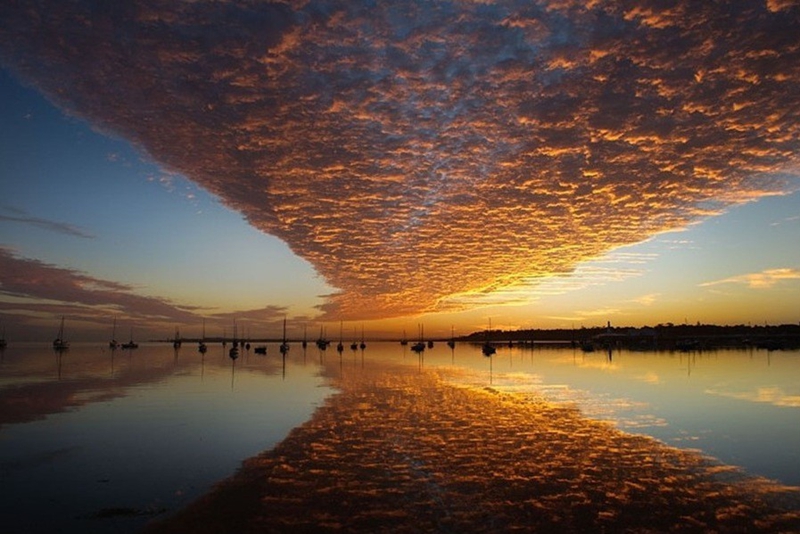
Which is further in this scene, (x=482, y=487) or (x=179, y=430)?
(x=179, y=430)

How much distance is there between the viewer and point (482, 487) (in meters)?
17.6

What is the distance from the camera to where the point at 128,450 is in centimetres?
2397

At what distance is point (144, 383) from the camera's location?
185 ft

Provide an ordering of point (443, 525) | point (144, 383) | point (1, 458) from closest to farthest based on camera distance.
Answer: point (443, 525) < point (1, 458) < point (144, 383)

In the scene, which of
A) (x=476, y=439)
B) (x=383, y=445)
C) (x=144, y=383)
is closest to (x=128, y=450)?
(x=383, y=445)

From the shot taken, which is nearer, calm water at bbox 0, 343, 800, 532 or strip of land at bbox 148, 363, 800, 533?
strip of land at bbox 148, 363, 800, 533

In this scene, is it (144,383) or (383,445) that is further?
(144,383)

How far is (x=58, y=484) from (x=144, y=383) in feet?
135

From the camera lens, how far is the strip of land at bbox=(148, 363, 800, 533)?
1432 centimetres

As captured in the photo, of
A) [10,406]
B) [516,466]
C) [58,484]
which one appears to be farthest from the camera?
[10,406]

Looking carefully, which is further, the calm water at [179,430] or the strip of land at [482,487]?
the calm water at [179,430]

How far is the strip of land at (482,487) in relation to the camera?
564 inches

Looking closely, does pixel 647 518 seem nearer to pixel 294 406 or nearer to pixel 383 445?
pixel 383 445

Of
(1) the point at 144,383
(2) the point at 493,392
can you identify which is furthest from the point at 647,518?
(1) the point at 144,383
